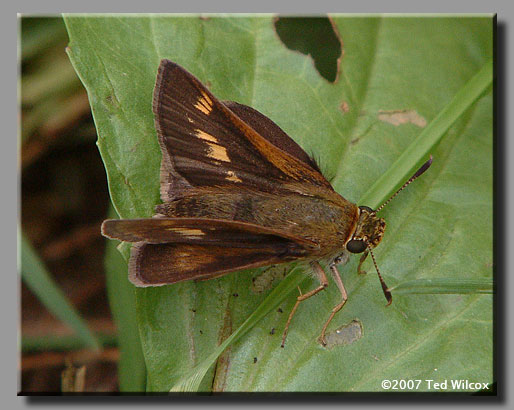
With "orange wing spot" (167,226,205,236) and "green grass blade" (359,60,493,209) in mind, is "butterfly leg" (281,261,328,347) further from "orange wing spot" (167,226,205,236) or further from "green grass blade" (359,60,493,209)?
"orange wing spot" (167,226,205,236)

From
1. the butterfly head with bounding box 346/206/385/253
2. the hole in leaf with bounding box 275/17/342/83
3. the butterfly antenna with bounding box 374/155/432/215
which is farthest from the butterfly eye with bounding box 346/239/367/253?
the hole in leaf with bounding box 275/17/342/83

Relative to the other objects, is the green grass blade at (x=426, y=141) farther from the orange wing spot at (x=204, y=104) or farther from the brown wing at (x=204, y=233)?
the orange wing spot at (x=204, y=104)

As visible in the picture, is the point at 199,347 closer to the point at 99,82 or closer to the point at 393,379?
the point at 393,379

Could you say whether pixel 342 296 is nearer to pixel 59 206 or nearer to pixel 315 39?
pixel 315 39

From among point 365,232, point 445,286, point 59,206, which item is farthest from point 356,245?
point 59,206

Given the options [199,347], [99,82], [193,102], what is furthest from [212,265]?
[99,82]

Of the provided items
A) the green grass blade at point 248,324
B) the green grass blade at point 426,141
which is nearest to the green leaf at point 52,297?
the green grass blade at point 248,324
